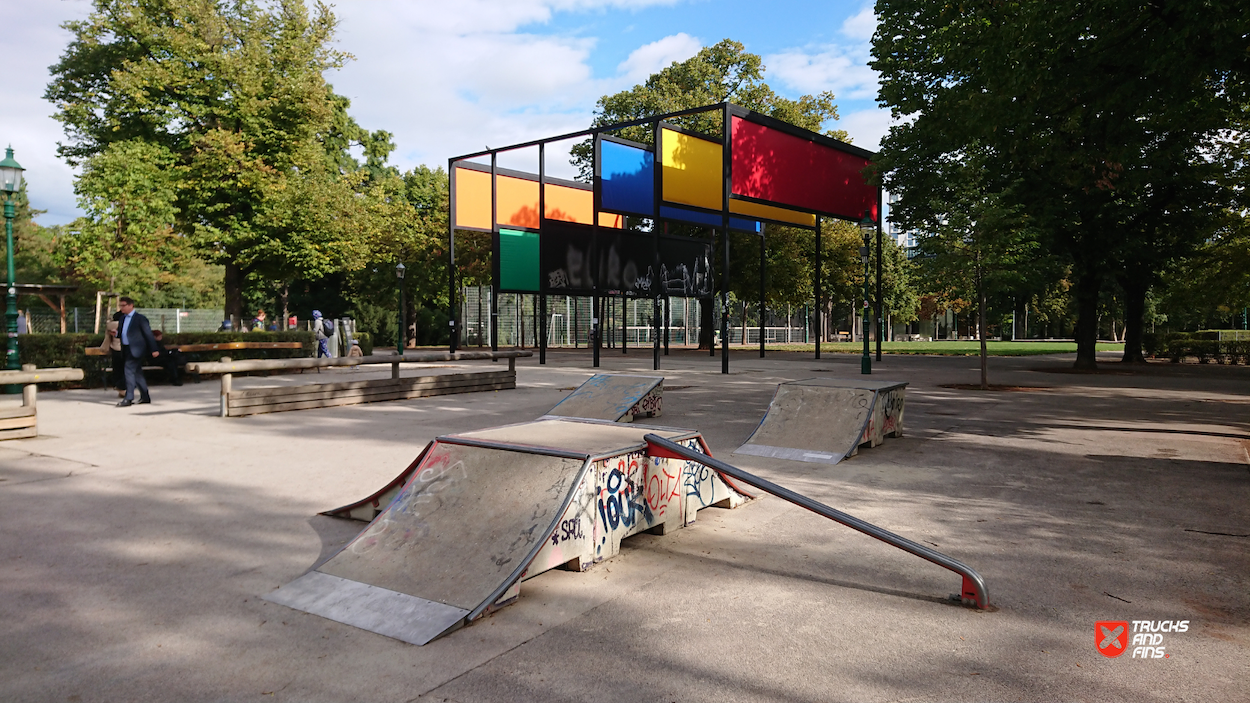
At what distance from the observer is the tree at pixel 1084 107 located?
10016mm

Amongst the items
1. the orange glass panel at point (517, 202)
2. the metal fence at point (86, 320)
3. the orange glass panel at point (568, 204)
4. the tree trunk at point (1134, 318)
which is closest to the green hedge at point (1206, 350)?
the tree trunk at point (1134, 318)

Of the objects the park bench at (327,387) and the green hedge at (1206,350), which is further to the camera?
the green hedge at (1206,350)

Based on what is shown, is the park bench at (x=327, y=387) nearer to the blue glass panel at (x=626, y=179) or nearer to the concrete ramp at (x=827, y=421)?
the concrete ramp at (x=827, y=421)

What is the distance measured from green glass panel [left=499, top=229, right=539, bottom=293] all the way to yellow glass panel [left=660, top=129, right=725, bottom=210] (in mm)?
6976

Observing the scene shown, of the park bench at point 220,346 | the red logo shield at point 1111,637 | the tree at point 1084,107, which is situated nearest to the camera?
the red logo shield at point 1111,637

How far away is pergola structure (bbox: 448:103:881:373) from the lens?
21.5 m

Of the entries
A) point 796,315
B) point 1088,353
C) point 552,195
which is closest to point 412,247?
point 552,195

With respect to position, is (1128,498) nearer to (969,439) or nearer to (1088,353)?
(969,439)

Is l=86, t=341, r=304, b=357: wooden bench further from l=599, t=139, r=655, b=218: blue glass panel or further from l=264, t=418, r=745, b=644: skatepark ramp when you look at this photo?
l=264, t=418, r=745, b=644: skatepark ramp

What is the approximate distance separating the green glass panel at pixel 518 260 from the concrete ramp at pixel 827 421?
17724 millimetres

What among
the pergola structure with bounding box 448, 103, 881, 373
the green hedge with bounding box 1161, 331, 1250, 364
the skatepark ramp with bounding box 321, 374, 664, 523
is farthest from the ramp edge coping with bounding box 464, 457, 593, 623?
the green hedge with bounding box 1161, 331, 1250, 364

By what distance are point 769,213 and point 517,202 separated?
10065 millimetres

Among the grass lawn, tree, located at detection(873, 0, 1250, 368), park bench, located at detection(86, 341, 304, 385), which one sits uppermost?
tree, located at detection(873, 0, 1250, 368)

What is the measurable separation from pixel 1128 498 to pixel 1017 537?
1993mm
